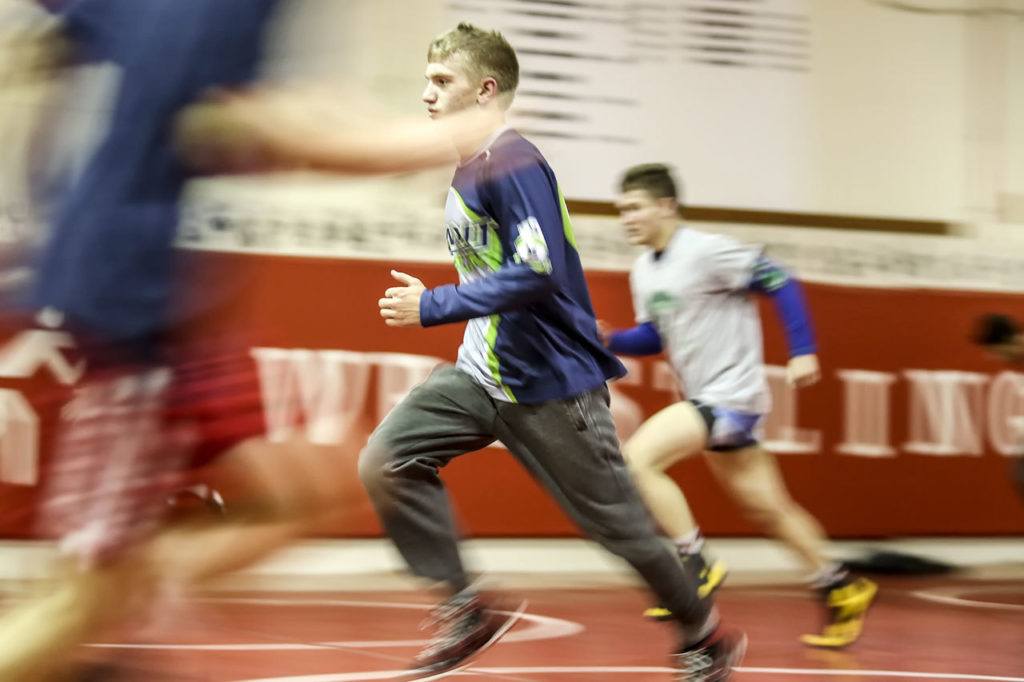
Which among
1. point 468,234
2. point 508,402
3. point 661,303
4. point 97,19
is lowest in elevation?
point 661,303

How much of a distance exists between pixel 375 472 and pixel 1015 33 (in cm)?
675

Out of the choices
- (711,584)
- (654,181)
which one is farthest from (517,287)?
(711,584)

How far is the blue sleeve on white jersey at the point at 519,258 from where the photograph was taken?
3963mm

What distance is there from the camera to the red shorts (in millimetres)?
2629

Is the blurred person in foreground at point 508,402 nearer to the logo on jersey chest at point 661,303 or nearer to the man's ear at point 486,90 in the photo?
the man's ear at point 486,90

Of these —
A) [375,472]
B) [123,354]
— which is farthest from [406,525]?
[123,354]

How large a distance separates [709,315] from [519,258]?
2.37m

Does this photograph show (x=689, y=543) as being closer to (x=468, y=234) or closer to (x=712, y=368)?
(x=712, y=368)

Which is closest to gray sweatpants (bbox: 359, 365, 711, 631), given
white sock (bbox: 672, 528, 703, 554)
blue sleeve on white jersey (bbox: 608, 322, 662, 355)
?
white sock (bbox: 672, 528, 703, 554)

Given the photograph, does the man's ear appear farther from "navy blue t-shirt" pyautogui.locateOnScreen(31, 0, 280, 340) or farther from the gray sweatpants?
"navy blue t-shirt" pyautogui.locateOnScreen(31, 0, 280, 340)

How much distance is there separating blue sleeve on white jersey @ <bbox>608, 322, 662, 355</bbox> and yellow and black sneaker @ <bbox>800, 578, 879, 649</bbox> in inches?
45.8

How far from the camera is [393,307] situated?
154 inches

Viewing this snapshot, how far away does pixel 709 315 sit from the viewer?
6238 millimetres

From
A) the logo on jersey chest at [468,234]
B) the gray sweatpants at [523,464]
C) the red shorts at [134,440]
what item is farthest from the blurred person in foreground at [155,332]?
the logo on jersey chest at [468,234]
